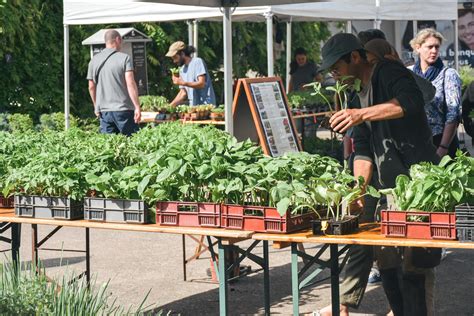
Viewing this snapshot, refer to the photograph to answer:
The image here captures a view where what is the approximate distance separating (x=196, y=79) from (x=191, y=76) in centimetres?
7

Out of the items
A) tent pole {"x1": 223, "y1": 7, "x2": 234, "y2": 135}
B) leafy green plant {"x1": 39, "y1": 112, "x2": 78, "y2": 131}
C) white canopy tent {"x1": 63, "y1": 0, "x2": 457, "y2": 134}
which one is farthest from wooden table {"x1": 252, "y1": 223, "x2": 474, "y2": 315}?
leafy green plant {"x1": 39, "y1": 112, "x2": 78, "y2": 131}

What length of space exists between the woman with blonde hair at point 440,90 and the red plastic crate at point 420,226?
2999mm

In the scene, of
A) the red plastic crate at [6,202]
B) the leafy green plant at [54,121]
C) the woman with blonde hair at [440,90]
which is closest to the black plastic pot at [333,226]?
the red plastic crate at [6,202]

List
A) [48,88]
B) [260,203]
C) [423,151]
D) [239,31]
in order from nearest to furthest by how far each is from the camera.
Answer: [260,203]
[423,151]
[48,88]
[239,31]

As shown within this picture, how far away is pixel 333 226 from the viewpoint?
16.1 ft

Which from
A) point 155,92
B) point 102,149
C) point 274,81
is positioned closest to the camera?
point 102,149

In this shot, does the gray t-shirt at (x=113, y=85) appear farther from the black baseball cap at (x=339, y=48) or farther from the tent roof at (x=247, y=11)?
the black baseball cap at (x=339, y=48)

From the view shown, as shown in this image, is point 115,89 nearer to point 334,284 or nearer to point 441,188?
point 334,284

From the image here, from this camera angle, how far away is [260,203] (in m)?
5.18

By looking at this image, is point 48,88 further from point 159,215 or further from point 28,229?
point 159,215

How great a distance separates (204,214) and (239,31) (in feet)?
51.5

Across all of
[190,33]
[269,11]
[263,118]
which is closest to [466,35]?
[190,33]

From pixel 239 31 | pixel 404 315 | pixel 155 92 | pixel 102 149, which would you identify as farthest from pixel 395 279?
pixel 239 31

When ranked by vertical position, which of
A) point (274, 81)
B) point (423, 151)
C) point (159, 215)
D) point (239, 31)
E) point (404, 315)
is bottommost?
point (404, 315)
